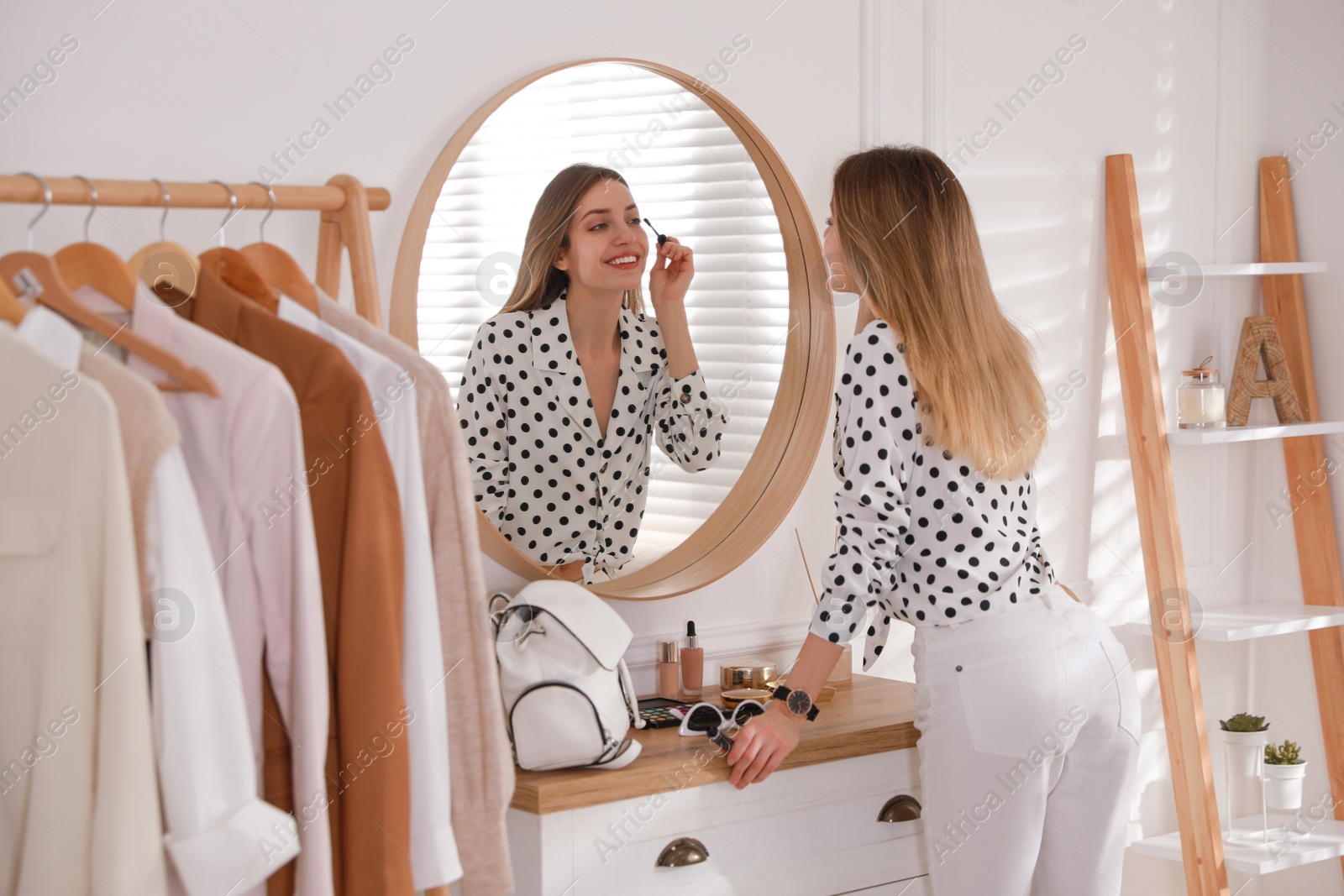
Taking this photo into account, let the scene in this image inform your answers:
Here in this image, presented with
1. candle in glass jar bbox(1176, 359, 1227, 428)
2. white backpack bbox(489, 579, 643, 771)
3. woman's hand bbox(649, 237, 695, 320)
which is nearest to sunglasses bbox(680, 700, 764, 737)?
white backpack bbox(489, 579, 643, 771)

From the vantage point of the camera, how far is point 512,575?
193 centimetres

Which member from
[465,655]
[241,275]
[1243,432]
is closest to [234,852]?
[465,655]

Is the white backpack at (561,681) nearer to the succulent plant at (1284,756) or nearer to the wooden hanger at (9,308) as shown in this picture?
the wooden hanger at (9,308)

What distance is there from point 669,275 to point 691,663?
683mm

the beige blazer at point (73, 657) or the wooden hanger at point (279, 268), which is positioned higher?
the wooden hanger at point (279, 268)

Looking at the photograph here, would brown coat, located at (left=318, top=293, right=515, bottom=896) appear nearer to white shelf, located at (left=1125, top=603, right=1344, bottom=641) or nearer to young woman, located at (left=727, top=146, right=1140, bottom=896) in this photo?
young woman, located at (left=727, top=146, right=1140, bottom=896)

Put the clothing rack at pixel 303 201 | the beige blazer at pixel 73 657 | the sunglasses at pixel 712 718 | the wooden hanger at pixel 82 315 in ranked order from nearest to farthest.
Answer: the beige blazer at pixel 73 657, the wooden hanger at pixel 82 315, the clothing rack at pixel 303 201, the sunglasses at pixel 712 718

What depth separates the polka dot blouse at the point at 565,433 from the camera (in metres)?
1.90

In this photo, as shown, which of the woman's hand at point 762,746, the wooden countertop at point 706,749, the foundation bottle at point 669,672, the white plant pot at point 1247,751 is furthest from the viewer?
the white plant pot at point 1247,751

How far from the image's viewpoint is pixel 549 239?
1.94 m

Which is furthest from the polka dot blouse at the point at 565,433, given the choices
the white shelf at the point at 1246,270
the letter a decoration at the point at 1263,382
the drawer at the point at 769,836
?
the letter a decoration at the point at 1263,382

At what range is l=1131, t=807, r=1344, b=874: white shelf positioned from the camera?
8.14 ft

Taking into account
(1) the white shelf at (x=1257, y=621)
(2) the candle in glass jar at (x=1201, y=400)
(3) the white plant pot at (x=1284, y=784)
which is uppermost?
(2) the candle in glass jar at (x=1201, y=400)

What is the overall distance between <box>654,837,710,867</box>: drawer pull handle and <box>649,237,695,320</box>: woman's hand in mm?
902
